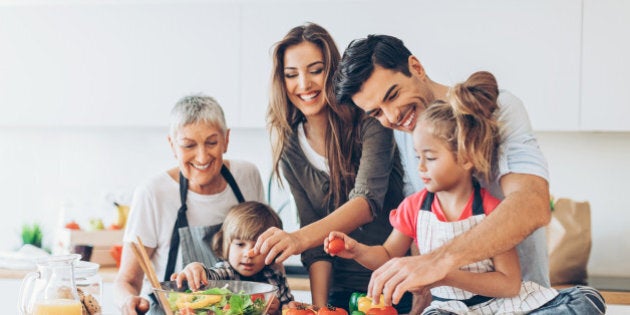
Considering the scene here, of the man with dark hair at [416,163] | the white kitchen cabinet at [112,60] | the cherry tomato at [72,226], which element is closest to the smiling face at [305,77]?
the man with dark hair at [416,163]

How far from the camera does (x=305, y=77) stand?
216 centimetres

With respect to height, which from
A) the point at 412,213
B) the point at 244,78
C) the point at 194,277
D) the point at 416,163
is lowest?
the point at 194,277

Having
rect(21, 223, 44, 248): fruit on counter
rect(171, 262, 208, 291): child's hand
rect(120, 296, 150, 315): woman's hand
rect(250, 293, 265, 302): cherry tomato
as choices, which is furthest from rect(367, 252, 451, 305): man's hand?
rect(21, 223, 44, 248): fruit on counter

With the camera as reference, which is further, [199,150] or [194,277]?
[199,150]

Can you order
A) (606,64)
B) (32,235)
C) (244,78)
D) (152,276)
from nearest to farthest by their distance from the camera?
1. (152,276)
2. (606,64)
3. (244,78)
4. (32,235)

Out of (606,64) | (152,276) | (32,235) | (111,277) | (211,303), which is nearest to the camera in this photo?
(211,303)

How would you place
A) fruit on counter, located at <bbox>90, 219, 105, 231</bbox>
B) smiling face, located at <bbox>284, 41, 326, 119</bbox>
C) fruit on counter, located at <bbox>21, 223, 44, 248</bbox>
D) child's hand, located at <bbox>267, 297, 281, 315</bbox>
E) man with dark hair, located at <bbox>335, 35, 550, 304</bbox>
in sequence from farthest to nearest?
fruit on counter, located at <bbox>21, 223, 44, 248</bbox>, fruit on counter, located at <bbox>90, 219, 105, 231</bbox>, smiling face, located at <bbox>284, 41, 326, 119</bbox>, child's hand, located at <bbox>267, 297, 281, 315</bbox>, man with dark hair, located at <bbox>335, 35, 550, 304</bbox>

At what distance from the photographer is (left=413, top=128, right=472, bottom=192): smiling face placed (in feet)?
6.05

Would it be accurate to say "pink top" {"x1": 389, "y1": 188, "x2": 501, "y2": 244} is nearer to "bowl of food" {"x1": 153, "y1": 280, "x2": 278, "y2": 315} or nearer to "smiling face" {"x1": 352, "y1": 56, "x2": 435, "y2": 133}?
"smiling face" {"x1": 352, "y1": 56, "x2": 435, "y2": 133}

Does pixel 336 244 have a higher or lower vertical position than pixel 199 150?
lower

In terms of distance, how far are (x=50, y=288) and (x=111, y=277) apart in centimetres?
151

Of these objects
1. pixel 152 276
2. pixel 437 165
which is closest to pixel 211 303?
pixel 152 276

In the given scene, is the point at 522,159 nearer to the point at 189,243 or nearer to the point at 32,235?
the point at 189,243

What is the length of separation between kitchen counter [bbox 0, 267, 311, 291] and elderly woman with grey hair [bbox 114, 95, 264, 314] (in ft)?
2.81
